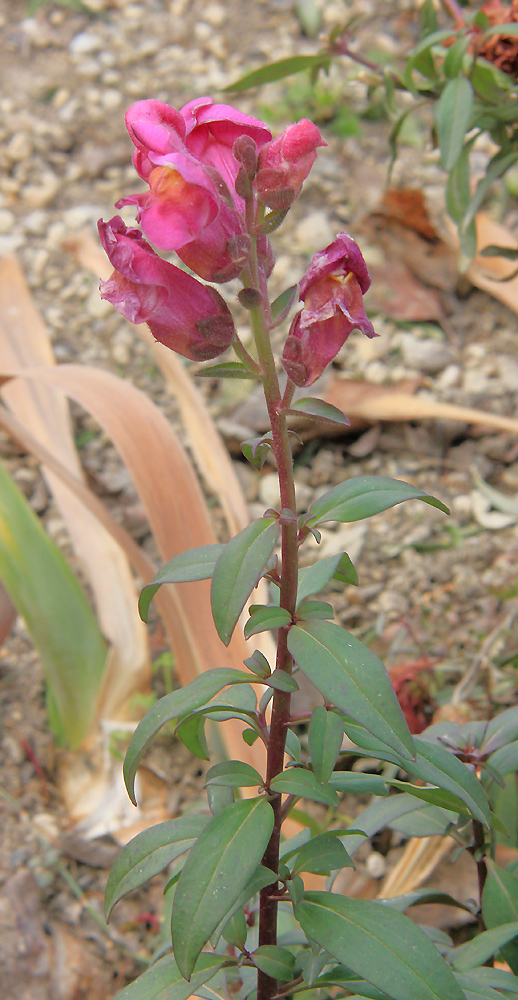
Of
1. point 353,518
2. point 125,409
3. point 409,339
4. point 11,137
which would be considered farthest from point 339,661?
point 11,137

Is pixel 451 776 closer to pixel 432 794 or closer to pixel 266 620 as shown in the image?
pixel 432 794

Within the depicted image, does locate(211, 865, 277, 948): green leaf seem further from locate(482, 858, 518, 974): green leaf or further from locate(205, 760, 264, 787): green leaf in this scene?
locate(482, 858, 518, 974): green leaf

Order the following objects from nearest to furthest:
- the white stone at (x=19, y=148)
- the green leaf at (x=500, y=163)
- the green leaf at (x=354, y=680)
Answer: the green leaf at (x=354, y=680)
the green leaf at (x=500, y=163)
the white stone at (x=19, y=148)

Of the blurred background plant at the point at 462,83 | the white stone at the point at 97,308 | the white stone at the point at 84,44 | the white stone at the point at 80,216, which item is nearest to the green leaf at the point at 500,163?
the blurred background plant at the point at 462,83

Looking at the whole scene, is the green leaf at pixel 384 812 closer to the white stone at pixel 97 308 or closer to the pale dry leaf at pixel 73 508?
the pale dry leaf at pixel 73 508

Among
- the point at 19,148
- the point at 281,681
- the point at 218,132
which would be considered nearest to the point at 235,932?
the point at 281,681

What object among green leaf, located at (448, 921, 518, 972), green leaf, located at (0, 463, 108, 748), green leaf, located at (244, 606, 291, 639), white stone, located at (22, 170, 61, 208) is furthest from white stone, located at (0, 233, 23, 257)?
green leaf, located at (448, 921, 518, 972)
